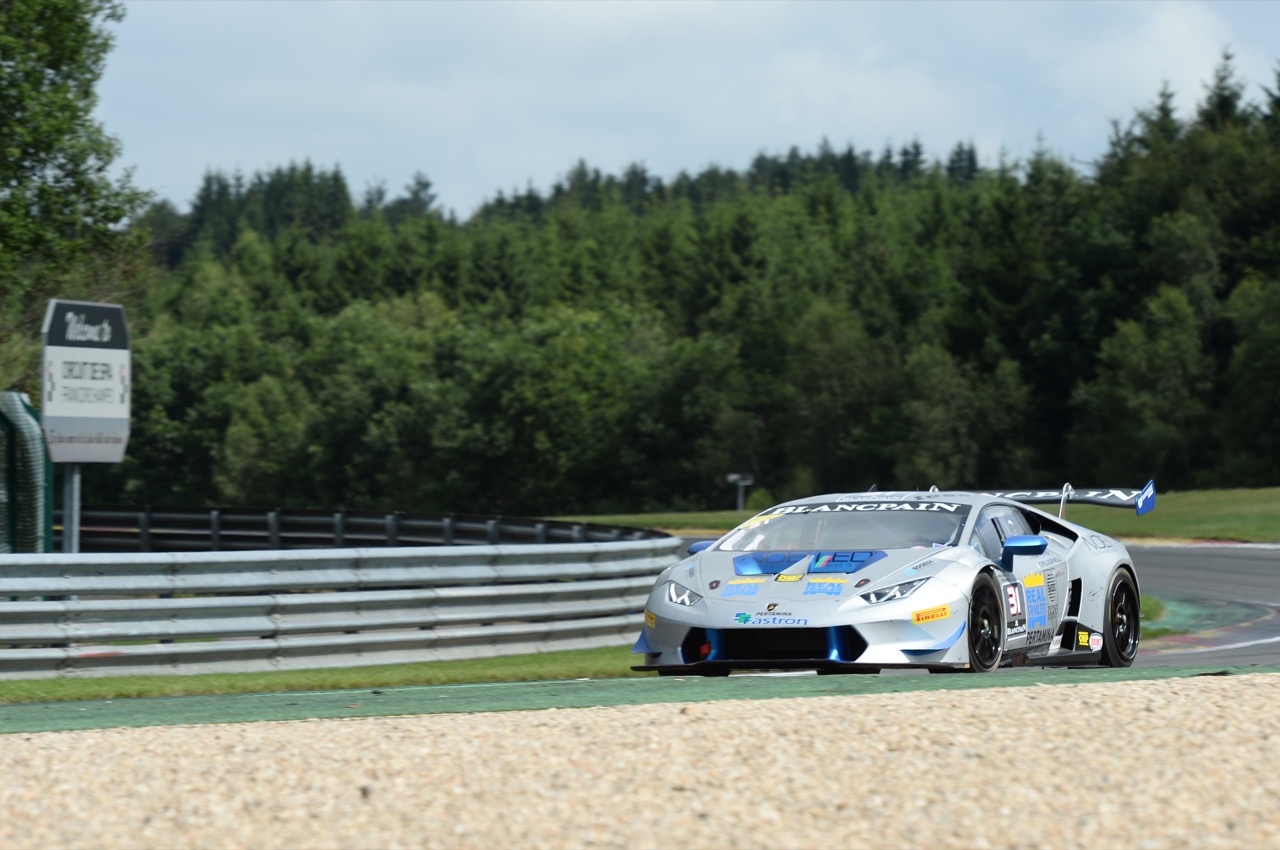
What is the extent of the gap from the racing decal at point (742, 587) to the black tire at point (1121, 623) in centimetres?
275

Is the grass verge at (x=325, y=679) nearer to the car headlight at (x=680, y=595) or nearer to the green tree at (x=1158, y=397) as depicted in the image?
the car headlight at (x=680, y=595)

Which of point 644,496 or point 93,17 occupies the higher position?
point 93,17

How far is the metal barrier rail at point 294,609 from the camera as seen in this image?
1145 centimetres

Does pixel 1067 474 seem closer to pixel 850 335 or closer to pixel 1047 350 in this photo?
pixel 1047 350

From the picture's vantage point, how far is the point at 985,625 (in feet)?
30.6

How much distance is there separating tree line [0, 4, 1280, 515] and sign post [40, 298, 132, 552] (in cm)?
4655

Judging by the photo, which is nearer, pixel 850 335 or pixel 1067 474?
pixel 1067 474

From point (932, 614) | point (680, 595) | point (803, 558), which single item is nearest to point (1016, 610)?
point (932, 614)

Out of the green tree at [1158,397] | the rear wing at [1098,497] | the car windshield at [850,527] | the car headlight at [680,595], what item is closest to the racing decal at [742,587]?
the car headlight at [680,595]

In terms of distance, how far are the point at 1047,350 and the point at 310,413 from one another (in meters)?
→ 41.3

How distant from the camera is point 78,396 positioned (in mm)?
14141

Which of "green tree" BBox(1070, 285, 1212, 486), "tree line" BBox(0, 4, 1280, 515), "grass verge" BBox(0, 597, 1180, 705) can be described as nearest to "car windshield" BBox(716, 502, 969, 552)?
"grass verge" BBox(0, 597, 1180, 705)

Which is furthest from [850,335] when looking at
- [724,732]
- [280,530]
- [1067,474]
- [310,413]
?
[724,732]

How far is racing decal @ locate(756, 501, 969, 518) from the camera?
1005cm
